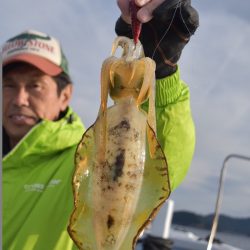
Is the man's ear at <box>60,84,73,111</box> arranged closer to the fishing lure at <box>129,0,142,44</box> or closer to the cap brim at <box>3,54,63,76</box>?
the cap brim at <box>3,54,63,76</box>

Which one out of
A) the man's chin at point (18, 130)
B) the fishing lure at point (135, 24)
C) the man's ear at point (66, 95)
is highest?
the man's ear at point (66, 95)

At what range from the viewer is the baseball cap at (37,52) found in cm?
409

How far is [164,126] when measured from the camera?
9.09 feet

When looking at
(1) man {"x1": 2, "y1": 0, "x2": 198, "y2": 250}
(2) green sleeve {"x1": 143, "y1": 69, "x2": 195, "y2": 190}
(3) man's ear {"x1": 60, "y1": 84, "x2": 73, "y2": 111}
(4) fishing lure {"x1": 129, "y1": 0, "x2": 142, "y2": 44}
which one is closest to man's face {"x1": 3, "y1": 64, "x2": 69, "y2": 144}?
(1) man {"x1": 2, "y1": 0, "x2": 198, "y2": 250}

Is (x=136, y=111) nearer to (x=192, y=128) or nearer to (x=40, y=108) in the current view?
(x=192, y=128)

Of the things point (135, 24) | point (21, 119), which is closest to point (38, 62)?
point (21, 119)

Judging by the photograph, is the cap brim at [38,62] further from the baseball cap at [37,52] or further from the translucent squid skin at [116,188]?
the translucent squid skin at [116,188]

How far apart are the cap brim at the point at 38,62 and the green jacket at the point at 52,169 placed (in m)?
0.35

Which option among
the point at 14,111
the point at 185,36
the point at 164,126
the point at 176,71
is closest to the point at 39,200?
the point at 14,111

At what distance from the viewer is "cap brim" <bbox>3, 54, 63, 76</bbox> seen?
13.3 feet

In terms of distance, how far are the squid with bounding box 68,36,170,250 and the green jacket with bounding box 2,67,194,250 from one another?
999mm

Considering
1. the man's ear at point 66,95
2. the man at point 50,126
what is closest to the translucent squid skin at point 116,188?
the man at point 50,126

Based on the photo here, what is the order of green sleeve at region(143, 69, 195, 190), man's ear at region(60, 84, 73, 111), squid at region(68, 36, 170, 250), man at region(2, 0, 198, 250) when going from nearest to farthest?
1. squid at region(68, 36, 170, 250)
2. man at region(2, 0, 198, 250)
3. green sleeve at region(143, 69, 195, 190)
4. man's ear at region(60, 84, 73, 111)

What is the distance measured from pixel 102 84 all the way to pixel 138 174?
10.9 inches
